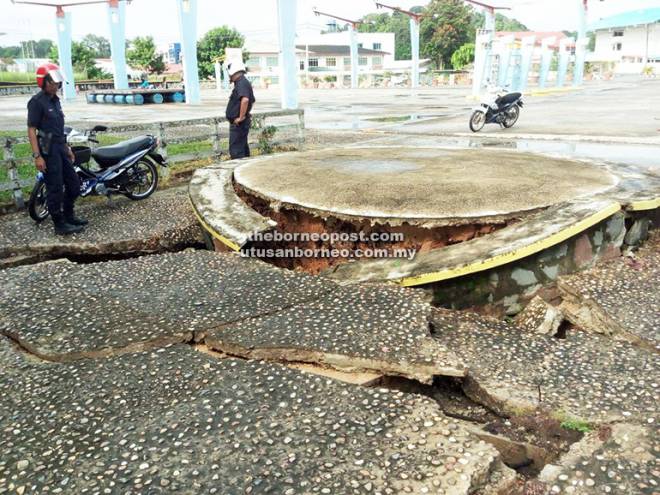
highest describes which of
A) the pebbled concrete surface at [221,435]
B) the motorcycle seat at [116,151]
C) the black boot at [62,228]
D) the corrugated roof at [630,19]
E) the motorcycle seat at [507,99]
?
the corrugated roof at [630,19]

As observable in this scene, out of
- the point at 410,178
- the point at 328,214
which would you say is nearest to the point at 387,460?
the point at 328,214

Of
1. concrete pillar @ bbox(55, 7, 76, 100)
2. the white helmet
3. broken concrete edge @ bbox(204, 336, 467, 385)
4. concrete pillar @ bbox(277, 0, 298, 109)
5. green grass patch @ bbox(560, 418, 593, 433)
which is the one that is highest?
concrete pillar @ bbox(55, 7, 76, 100)

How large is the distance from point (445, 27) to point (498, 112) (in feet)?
167

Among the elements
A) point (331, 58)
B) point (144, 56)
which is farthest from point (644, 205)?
point (331, 58)

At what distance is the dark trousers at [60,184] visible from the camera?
5.31 meters

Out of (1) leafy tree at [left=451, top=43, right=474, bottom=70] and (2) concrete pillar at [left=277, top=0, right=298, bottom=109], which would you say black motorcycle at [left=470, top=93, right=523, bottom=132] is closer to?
(2) concrete pillar at [left=277, top=0, right=298, bottom=109]

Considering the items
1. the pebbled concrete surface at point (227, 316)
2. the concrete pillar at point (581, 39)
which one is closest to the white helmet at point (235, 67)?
the pebbled concrete surface at point (227, 316)

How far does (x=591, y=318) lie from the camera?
351 cm

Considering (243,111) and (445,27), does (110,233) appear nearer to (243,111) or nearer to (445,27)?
(243,111)

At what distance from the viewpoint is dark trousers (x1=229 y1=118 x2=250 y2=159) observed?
307 inches

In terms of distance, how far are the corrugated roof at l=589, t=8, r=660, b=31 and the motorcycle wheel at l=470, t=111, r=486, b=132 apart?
59.0 m

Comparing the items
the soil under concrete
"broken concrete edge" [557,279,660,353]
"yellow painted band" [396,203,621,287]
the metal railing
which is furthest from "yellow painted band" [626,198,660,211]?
the metal railing

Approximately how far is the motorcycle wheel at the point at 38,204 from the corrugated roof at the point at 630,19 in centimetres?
6928

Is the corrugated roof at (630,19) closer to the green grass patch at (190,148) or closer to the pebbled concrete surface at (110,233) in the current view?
the green grass patch at (190,148)
